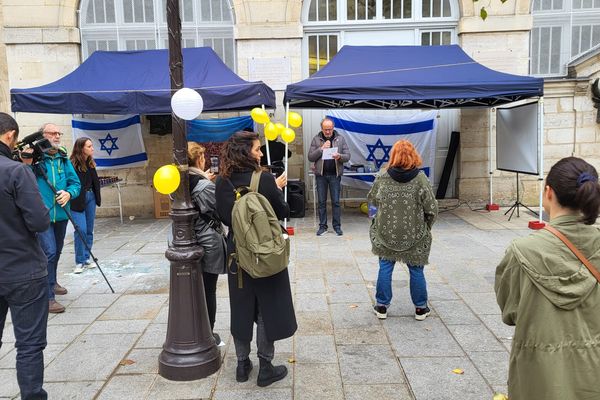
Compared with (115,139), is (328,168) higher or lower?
lower

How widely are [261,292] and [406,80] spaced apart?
231 inches

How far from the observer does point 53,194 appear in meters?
5.18

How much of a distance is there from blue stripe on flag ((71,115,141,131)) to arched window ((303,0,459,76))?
3822 millimetres

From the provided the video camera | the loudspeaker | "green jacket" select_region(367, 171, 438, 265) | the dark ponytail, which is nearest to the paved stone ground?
"green jacket" select_region(367, 171, 438, 265)

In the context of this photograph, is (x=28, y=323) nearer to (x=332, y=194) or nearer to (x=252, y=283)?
(x=252, y=283)

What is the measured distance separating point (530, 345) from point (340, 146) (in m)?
6.77

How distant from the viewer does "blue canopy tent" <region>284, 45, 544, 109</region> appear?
797 cm

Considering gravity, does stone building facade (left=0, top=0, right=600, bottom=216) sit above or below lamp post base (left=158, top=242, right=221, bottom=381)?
above

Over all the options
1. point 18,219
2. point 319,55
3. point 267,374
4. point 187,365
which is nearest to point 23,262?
point 18,219

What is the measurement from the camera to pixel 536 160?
29.2 ft

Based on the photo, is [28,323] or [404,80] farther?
[404,80]

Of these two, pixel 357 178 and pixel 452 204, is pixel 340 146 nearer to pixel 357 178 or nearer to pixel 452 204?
pixel 357 178

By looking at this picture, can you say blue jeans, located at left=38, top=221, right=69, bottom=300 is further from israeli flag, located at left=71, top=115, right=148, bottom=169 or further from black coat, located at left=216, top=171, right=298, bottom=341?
israeli flag, located at left=71, top=115, right=148, bottom=169

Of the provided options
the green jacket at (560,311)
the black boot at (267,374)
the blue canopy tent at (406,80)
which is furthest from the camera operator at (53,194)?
the green jacket at (560,311)
